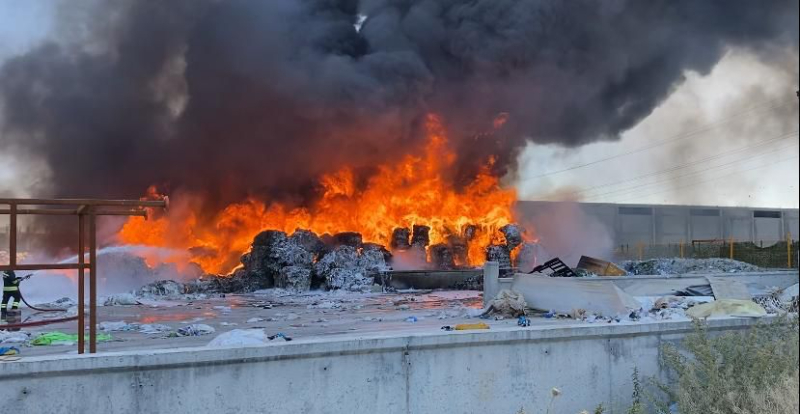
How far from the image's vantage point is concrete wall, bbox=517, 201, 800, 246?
41.4 m

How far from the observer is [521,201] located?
111 feet

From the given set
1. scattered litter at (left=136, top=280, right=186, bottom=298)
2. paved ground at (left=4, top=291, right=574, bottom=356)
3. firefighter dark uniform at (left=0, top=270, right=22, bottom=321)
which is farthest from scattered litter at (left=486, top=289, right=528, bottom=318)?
scattered litter at (left=136, top=280, right=186, bottom=298)

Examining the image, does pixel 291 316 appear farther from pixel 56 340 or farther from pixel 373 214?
pixel 373 214

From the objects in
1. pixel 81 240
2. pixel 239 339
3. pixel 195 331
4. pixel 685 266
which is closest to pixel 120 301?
pixel 195 331

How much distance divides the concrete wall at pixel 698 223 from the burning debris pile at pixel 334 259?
21.2 metres

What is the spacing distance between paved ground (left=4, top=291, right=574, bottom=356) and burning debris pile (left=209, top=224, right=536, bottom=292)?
6.91ft

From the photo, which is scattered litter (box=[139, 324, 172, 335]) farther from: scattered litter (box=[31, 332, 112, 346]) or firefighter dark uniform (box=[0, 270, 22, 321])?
firefighter dark uniform (box=[0, 270, 22, 321])

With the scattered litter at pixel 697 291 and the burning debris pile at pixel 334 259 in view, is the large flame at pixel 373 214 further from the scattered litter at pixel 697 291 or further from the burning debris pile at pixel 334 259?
the scattered litter at pixel 697 291

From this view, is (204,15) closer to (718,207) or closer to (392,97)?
(392,97)

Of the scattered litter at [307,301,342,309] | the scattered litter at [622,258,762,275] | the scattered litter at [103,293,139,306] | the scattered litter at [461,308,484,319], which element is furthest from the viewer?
the scattered litter at [622,258,762,275]

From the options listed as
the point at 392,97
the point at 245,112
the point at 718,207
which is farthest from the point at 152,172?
the point at 718,207

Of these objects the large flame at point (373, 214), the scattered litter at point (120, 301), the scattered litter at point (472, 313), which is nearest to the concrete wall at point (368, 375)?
the scattered litter at point (472, 313)

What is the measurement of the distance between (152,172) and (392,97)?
991 cm

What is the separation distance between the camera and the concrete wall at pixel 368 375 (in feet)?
18.2
